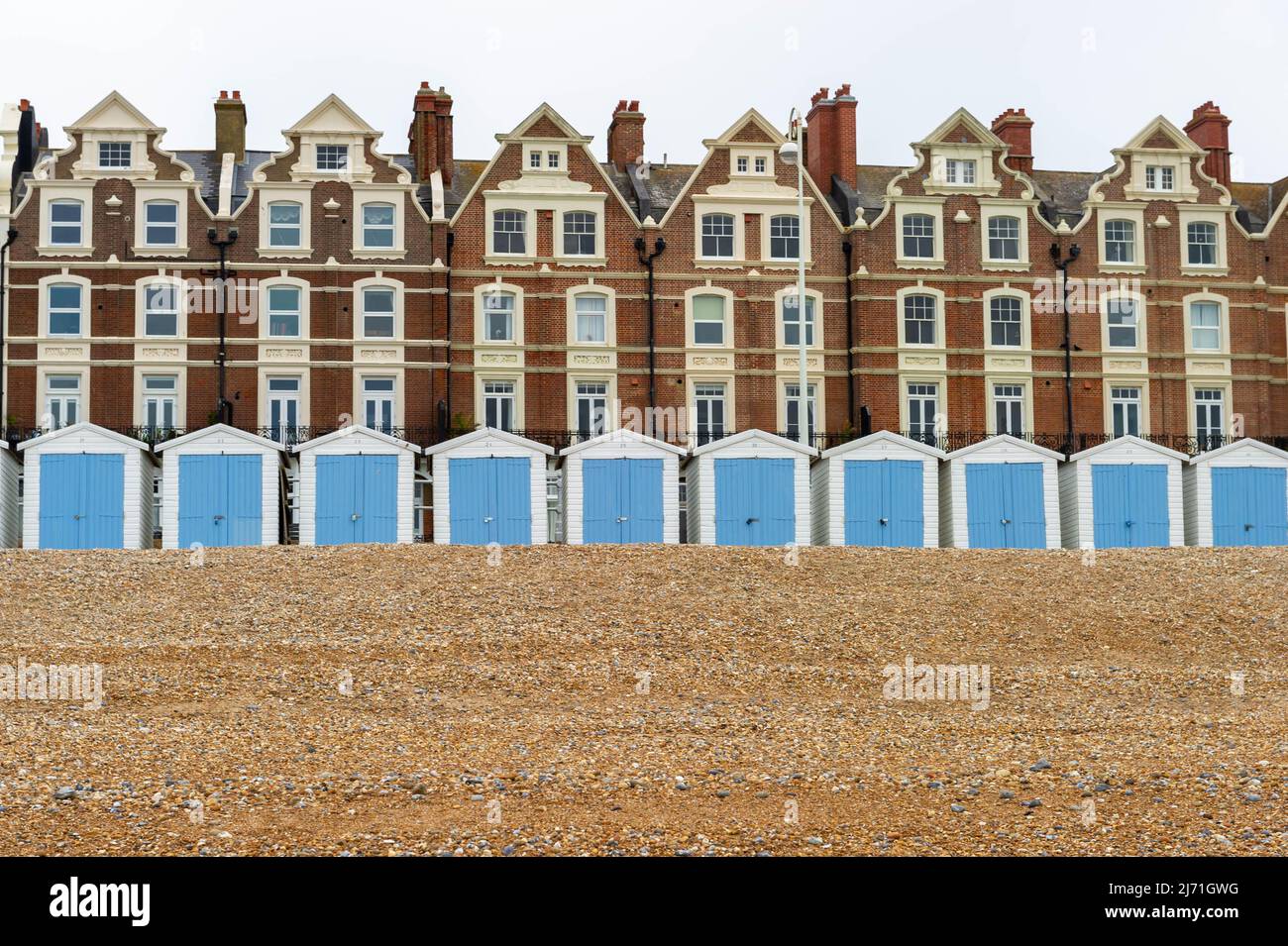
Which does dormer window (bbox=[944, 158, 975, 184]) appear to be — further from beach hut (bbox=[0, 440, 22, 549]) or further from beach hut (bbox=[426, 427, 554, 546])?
beach hut (bbox=[0, 440, 22, 549])

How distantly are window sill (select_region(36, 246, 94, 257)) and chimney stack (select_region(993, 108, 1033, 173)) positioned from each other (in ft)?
92.6

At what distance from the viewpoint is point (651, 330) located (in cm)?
5231

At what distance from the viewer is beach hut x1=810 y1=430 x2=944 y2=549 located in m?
45.5

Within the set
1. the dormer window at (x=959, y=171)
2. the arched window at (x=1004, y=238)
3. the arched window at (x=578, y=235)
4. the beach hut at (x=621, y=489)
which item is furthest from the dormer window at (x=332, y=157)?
the arched window at (x=1004, y=238)

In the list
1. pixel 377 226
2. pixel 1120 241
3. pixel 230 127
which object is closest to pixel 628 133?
pixel 377 226

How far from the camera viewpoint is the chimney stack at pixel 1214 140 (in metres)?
57.3

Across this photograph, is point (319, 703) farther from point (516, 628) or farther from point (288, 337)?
point (288, 337)

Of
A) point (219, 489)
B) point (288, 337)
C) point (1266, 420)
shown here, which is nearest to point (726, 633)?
point (219, 489)

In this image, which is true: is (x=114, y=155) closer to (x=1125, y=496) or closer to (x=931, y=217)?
(x=931, y=217)

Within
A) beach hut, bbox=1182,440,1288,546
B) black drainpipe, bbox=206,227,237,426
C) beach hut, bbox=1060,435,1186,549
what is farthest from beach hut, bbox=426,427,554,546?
beach hut, bbox=1182,440,1288,546

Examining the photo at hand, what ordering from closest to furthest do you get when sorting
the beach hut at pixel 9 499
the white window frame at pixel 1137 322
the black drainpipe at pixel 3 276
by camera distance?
the beach hut at pixel 9 499
the black drainpipe at pixel 3 276
the white window frame at pixel 1137 322

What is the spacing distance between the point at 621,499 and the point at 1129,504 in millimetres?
13057

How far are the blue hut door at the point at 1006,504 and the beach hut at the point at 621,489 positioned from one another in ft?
25.0

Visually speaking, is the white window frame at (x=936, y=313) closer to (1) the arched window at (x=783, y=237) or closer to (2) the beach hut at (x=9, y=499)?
(1) the arched window at (x=783, y=237)
